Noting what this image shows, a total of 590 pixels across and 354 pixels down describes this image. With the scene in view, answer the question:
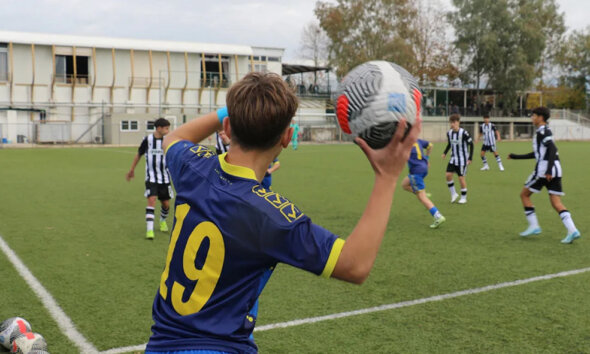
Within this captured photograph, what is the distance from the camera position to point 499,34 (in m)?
57.1

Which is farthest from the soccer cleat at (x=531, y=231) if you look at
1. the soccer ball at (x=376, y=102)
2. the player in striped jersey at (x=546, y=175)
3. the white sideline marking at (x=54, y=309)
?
the soccer ball at (x=376, y=102)

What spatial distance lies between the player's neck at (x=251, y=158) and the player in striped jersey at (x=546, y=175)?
718 cm

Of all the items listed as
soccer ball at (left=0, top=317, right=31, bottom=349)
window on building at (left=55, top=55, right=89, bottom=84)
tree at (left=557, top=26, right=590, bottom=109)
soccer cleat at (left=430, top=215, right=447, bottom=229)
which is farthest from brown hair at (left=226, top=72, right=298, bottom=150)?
tree at (left=557, top=26, right=590, bottom=109)

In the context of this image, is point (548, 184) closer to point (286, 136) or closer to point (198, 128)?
point (198, 128)

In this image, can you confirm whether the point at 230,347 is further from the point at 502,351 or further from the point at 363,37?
the point at 363,37

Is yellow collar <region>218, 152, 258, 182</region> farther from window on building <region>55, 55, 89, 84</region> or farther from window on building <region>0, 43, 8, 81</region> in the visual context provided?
window on building <region>0, 43, 8, 81</region>


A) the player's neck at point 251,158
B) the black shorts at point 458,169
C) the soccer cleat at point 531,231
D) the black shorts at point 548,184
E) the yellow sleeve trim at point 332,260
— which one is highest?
the player's neck at point 251,158

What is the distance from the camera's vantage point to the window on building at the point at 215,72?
47375 mm

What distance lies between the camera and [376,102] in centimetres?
215

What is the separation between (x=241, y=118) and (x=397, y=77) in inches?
25.8

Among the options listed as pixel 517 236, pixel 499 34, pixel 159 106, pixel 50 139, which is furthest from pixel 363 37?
pixel 517 236

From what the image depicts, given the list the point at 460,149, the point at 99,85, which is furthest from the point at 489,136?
the point at 99,85

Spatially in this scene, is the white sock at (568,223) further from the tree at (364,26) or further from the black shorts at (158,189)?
the tree at (364,26)

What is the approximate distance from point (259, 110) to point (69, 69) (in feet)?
151
